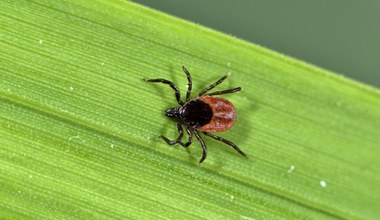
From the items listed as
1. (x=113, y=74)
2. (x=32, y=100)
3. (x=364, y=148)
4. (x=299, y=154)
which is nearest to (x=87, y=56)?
(x=113, y=74)

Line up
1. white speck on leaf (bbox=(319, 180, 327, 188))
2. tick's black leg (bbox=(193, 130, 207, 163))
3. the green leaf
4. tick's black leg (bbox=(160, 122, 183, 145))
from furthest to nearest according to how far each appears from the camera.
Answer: white speck on leaf (bbox=(319, 180, 327, 188))
tick's black leg (bbox=(193, 130, 207, 163))
tick's black leg (bbox=(160, 122, 183, 145))
the green leaf

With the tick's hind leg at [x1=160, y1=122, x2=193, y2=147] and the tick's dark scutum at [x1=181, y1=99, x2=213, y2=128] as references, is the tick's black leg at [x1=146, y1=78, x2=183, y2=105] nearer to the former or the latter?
the tick's dark scutum at [x1=181, y1=99, x2=213, y2=128]

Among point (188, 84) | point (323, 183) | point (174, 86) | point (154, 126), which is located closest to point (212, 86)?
point (188, 84)

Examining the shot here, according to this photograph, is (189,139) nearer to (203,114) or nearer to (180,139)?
(180,139)

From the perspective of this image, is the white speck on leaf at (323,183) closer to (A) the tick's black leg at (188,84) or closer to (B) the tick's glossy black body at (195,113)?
(B) the tick's glossy black body at (195,113)

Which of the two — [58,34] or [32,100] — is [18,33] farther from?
[32,100]

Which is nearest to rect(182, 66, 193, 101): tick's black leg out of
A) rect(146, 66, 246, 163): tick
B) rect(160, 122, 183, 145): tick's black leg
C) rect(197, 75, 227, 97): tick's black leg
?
rect(146, 66, 246, 163): tick

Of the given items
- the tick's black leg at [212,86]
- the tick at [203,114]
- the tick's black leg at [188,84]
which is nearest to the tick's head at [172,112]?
the tick at [203,114]
